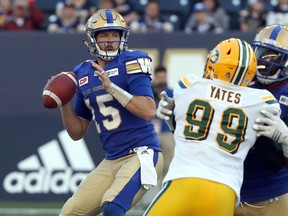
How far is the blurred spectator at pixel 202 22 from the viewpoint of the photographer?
11734 mm

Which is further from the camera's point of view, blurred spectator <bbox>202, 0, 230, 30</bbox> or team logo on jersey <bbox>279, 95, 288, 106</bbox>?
blurred spectator <bbox>202, 0, 230, 30</bbox>

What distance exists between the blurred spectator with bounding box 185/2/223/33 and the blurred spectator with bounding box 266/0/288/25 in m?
0.65

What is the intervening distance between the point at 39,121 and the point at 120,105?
4593 mm

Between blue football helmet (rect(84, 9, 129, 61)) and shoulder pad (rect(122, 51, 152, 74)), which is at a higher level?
blue football helmet (rect(84, 9, 129, 61))

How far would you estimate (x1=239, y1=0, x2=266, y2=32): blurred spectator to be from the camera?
11.9 m

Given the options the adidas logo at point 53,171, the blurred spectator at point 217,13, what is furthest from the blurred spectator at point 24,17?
the blurred spectator at point 217,13

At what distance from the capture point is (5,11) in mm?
11836

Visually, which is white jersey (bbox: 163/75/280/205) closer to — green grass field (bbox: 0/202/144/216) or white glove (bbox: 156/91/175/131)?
white glove (bbox: 156/91/175/131)

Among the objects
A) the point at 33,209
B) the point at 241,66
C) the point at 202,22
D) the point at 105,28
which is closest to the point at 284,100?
the point at 241,66

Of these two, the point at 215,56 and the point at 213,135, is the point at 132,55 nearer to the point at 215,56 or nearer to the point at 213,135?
the point at 215,56

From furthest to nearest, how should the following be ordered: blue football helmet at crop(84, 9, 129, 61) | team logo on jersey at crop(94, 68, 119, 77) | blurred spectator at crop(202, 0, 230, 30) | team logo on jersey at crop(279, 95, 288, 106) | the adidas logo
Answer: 1. blurred spectator at crop(202, 0, 230, 30)
2. the adidas logo
3. blue football helmet at crop(84, 9, 129, 61)
4. team logo on jersey at crop(94, 68, 119, 77)
5. team logo on jersey at crop(279, 95, 288, 106)

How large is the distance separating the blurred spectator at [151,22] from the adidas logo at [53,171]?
2019mm

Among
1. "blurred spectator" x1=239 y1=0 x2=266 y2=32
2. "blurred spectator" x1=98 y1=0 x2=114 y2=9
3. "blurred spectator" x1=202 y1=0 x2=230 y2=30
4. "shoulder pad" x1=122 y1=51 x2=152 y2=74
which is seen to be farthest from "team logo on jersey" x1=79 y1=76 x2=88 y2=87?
"blurred spectator" x1=202 y1=0 x2=230 y2=30

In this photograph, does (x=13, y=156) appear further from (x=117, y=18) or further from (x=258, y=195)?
(x=258, y=195)
